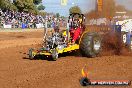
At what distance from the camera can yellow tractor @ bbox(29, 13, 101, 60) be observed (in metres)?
14.8

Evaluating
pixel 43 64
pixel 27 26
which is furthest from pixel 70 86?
pixel 27 26

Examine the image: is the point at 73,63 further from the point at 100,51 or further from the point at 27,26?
the point at 27,26

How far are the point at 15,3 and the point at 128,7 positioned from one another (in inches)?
1563

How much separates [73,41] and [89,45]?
0.67 metres

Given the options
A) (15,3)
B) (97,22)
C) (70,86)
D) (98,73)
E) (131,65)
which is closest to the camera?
(70,86)

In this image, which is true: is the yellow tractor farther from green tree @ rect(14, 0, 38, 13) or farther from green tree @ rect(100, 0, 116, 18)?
green tree @ rect(14, 0, 38, 13)

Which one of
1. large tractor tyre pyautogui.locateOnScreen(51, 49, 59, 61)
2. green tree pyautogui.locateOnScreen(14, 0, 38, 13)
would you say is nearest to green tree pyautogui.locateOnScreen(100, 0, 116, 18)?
large tractor tyre pyautogui.locateOnScreen(51, 49, 59, 61)

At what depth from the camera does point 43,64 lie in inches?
521

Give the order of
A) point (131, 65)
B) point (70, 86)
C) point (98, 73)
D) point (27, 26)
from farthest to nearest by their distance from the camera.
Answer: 1. point (27, 26)
2. point (131, 65)
3. point (98, 73)
4. point (70, 86)

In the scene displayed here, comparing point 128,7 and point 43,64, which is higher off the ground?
point 128,7

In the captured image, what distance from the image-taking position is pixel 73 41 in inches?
615

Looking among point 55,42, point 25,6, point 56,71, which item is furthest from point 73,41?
point 25,6

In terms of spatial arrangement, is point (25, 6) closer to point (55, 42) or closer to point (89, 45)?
point (89, 45)

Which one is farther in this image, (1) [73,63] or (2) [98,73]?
(1) [73,63]
